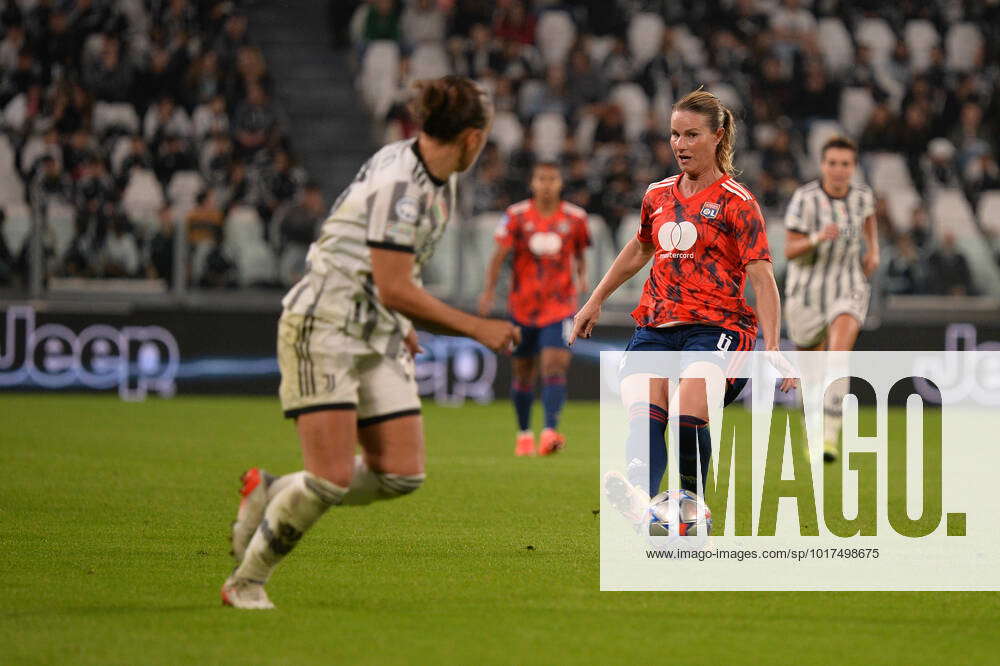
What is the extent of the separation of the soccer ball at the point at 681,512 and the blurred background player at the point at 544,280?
5885 millimetres

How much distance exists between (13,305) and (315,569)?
39.8 feet

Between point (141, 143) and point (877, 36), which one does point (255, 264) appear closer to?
point (141, 143)

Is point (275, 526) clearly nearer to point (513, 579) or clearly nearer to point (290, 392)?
point (290, 392)

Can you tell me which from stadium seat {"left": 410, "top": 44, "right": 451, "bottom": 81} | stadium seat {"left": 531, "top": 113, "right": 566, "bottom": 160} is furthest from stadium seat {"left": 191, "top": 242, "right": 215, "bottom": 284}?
stadium seat {"left": 531, "top": 113, "right": 566, "bottom": 160}

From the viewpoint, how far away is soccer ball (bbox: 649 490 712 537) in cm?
700

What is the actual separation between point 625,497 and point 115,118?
47.4 ft

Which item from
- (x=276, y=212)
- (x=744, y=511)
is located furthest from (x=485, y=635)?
(x=276, y=212)

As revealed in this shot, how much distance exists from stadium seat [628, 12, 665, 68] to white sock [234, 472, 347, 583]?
59.8ft

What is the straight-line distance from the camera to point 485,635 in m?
5.30

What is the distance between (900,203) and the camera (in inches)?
836

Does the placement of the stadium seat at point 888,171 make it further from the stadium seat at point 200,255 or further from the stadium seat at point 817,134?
the stadium seat at point 200,255

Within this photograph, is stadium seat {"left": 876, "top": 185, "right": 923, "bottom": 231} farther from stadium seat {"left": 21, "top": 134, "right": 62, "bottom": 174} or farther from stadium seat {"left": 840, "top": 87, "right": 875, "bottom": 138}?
stadium seat {"left": 21, "top": 134, "right": 62, "bottom": 174}

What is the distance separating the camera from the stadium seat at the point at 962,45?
24.3m

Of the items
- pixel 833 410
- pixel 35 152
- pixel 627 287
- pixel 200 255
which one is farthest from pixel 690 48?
pixel 833 410
